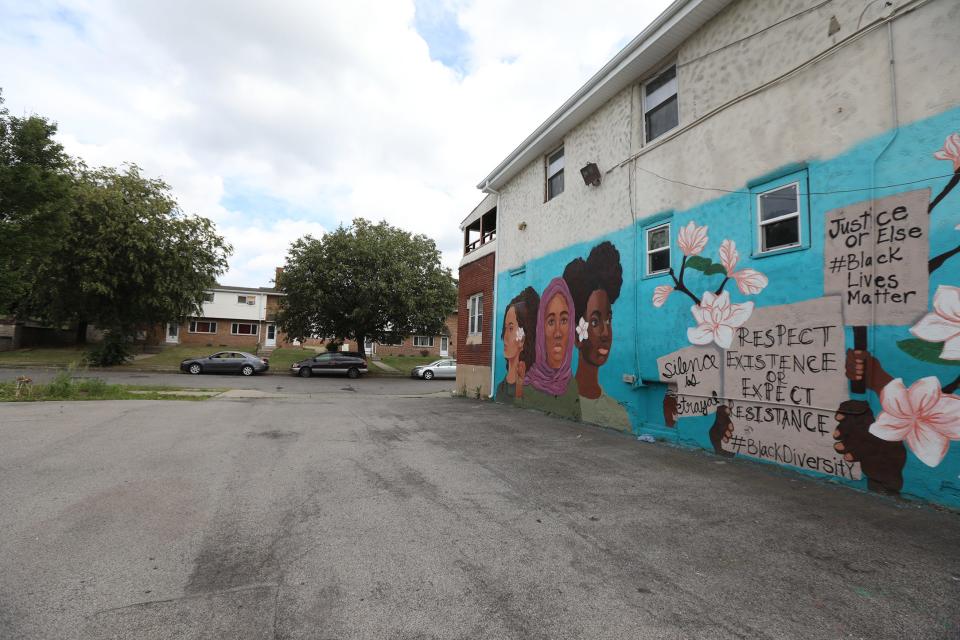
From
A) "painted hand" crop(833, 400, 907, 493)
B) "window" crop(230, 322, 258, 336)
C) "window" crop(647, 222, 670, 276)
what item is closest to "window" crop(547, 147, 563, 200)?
"window" crop(647, 222, 670, 276)

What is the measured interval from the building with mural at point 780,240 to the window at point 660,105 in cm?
4

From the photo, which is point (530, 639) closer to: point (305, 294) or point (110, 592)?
point (110, 592)

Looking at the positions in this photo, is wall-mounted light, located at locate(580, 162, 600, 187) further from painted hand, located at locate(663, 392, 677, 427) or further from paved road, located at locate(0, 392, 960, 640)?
paved road, located at locate(0, 392, 960, 640)

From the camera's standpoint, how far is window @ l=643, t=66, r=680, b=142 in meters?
8.41

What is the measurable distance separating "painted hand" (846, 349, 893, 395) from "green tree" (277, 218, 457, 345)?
24.7m

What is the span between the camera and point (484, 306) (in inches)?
620

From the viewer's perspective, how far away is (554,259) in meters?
11.6

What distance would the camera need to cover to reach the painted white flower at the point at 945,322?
4.45m

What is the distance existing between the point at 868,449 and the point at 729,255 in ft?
9.79

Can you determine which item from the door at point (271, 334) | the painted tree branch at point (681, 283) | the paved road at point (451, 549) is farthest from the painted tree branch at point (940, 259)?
the door at point (271, 334)

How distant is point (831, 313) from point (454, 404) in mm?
10059

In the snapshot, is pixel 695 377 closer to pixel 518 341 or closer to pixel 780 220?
pixel 780 220

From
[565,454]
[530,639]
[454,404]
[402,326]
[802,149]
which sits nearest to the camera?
[530,639]

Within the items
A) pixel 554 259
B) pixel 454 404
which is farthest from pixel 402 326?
pixel 554 259
